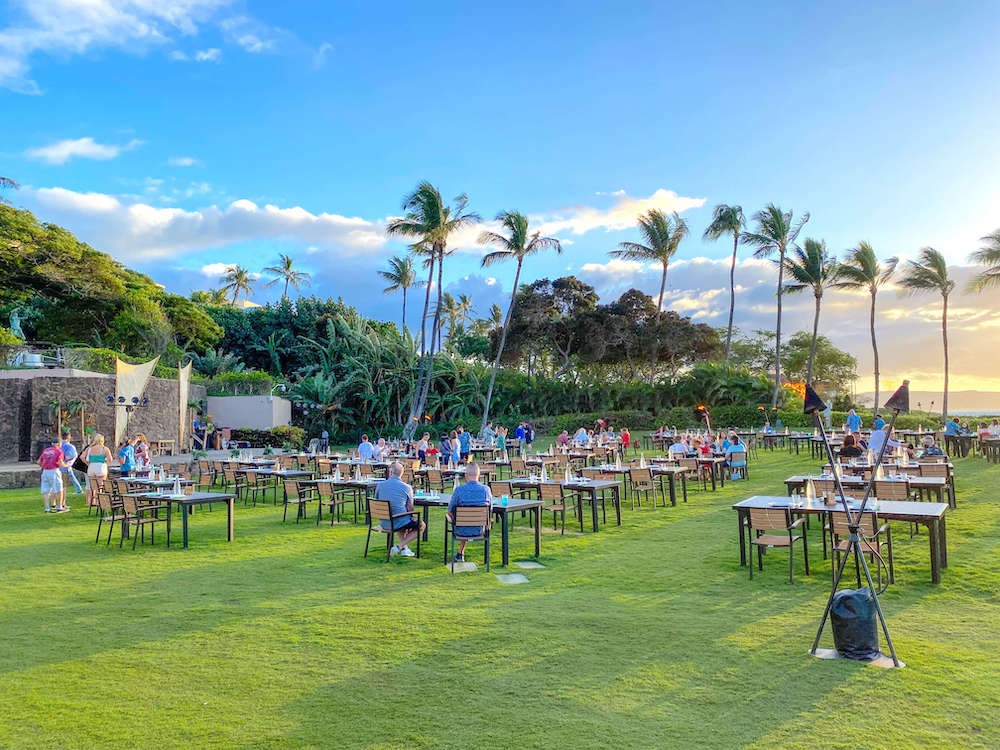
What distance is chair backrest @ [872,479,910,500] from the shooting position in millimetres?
9836

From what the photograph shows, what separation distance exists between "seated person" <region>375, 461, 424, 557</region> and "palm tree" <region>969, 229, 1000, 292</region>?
31301 mm

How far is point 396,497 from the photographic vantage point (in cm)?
988

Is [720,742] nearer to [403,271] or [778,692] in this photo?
[778,692]

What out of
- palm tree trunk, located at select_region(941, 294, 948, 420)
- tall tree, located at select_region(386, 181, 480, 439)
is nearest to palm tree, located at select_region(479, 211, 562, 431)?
tall tree, located at select_region(386, 181, 480, 439)

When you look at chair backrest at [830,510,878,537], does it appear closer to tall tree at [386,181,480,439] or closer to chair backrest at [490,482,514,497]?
chair backrest at [490,482,514,497]

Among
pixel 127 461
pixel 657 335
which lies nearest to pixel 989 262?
pixel 657 335

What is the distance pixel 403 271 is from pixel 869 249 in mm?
27805

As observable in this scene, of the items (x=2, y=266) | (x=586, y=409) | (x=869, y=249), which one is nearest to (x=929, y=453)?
(x=586, y=409)

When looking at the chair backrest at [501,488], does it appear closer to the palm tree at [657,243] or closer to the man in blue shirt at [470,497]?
the man in blue shirt at [470,497]

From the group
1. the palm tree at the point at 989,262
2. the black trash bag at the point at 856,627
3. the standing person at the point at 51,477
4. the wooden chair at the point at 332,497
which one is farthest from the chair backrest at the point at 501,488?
the palm tree at the point at 989,262

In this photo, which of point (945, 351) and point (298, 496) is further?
point (945, 351)

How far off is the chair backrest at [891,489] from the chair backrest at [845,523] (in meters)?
2.18

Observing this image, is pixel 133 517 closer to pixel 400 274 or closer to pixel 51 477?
pixel 51 477

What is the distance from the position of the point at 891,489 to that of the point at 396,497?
6.93 metres
